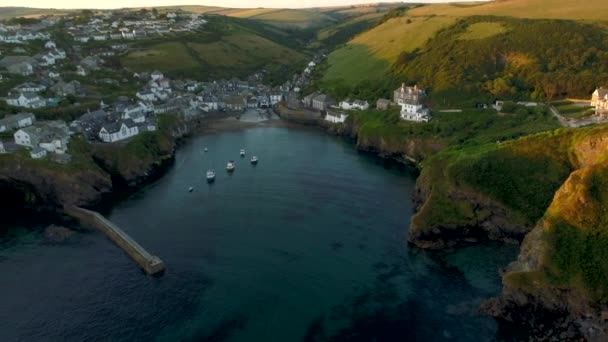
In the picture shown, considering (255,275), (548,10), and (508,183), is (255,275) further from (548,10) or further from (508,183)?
(548,10)

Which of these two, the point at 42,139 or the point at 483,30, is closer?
the point at 42,139

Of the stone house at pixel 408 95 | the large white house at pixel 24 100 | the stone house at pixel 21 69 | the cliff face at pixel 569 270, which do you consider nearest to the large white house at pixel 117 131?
the large white house at pixel 24 100

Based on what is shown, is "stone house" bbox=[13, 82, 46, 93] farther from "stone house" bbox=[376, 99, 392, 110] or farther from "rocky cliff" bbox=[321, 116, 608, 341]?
"rocky cliff" bbox=[321, 116, 608, 341]

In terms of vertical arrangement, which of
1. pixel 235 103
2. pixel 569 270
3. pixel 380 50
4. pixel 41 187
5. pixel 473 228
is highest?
pixel 380 50

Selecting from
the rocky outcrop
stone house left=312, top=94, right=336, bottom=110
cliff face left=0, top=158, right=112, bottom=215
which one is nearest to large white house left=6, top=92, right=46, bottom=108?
cliff face left=0, top=158, right=112, bottom=215

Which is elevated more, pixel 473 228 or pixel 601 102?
pixel 601 102

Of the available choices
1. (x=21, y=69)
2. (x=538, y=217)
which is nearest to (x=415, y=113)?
(x=538, y=217)

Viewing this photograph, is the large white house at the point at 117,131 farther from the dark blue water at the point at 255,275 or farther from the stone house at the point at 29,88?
the stone house at the point at 29,88
